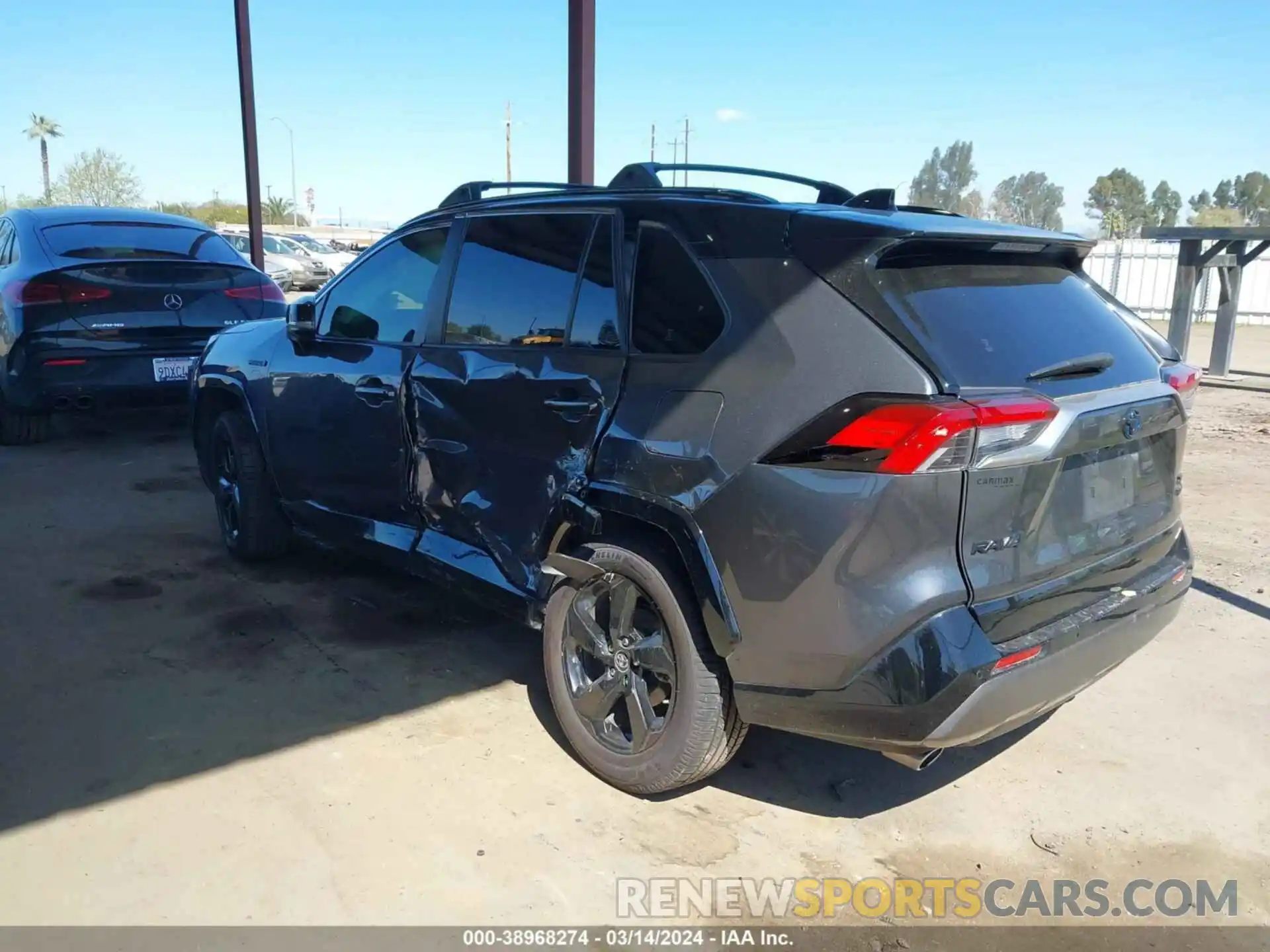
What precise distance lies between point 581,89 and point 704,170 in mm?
3310

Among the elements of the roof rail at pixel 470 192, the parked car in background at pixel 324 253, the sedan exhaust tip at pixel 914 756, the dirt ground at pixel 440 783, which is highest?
the roof rail at pixel 470 192

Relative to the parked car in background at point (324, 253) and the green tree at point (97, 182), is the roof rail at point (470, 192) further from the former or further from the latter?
the green tree at point (97, 182)

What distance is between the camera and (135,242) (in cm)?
787

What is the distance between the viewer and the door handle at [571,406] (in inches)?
127

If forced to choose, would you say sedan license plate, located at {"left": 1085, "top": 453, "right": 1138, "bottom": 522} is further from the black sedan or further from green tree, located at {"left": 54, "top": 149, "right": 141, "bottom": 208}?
green tree, located at {"left": 54, "top": 149, "right": 141, "bottom": 208}

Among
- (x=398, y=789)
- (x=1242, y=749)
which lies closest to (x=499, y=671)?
(x=398, y=789)

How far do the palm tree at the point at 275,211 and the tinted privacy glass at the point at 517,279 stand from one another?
3293 inches

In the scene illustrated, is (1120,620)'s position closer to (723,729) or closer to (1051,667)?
(1051,667)

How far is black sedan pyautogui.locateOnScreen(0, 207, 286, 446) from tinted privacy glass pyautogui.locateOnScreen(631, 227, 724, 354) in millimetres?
5667

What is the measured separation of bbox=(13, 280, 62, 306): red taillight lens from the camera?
7219 mm

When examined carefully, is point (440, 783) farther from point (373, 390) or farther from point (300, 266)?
point (300, 266)

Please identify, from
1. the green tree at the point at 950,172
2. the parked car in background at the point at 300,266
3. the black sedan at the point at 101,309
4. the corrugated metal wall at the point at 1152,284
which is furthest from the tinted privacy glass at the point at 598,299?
the green tree at the point at 950,172

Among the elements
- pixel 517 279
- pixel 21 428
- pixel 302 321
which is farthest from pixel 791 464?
pixel 21 428

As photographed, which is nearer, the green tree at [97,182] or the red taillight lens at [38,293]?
the red taillight lens at [38,293]
